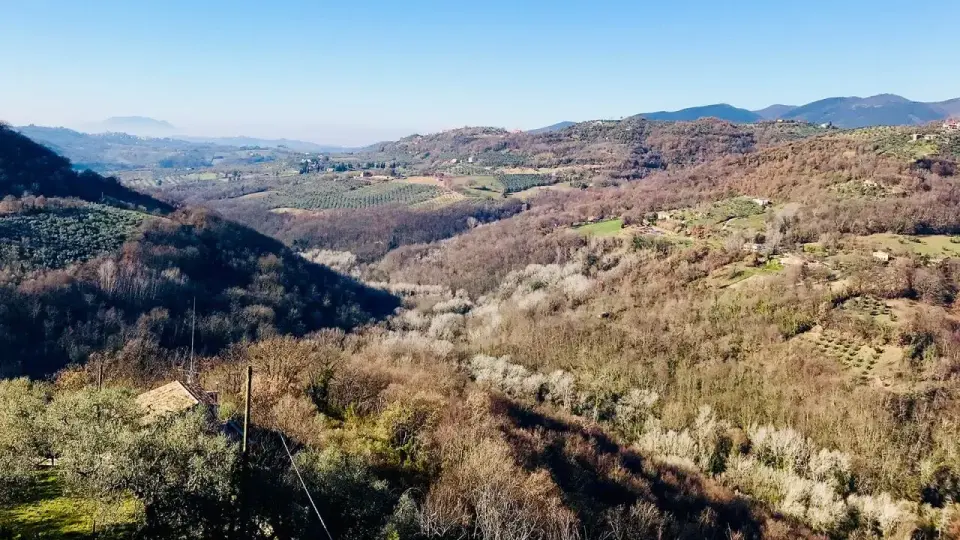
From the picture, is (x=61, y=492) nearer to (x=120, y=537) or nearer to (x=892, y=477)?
(x=120, y=537)

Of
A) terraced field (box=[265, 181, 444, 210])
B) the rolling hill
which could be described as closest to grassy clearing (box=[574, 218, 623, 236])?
the rolling hill

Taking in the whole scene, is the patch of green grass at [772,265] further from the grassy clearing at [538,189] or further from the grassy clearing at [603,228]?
the grassy clearing at [538,189]

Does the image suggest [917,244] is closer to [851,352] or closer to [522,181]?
[851,352]

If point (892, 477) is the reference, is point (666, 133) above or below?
above

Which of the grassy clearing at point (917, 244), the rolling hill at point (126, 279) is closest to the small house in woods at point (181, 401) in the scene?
the rolling hill at point (126, 279)

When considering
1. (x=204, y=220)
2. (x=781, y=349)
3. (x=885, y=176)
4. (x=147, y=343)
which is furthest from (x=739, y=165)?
(x=147, y=343)

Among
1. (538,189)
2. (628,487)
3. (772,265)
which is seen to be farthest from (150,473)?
(538,189)

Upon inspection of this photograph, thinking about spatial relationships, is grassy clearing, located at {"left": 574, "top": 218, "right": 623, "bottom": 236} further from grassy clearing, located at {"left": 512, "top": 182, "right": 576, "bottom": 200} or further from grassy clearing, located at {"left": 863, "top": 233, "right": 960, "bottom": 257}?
grassy clearing, located at {"left": 512, "top": 182, "right": 576, "bottom": 200}
